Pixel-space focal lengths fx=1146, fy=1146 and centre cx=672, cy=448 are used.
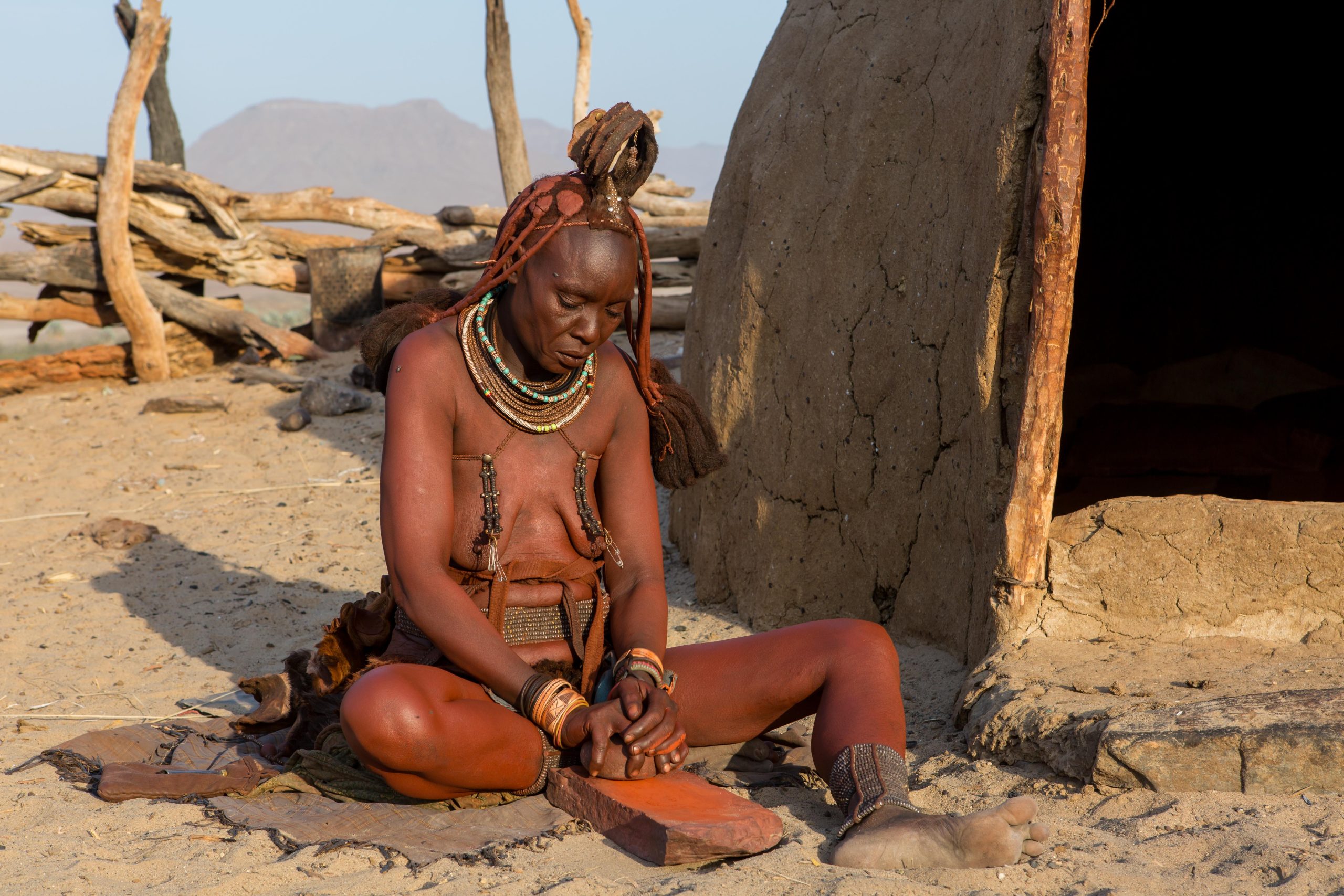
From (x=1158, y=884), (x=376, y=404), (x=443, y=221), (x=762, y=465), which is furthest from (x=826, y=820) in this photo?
(x=443, y=221)

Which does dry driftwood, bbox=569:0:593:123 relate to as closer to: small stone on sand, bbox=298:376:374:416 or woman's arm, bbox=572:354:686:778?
small stone on sand, bbox=298:376:374:416

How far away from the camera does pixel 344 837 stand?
264 cm

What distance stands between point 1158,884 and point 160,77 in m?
11.7

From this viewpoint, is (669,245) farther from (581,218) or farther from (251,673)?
(581,218)

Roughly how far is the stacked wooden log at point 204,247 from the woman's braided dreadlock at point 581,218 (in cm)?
643

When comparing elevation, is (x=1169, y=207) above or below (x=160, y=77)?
below

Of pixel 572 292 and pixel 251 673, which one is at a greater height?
pixel 572 292

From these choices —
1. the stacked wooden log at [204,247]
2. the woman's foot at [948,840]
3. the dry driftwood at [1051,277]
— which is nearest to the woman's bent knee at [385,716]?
the woman's foot at [948,840]

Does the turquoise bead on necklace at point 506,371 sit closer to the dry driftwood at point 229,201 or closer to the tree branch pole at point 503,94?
the dry driftwood at point 229,201

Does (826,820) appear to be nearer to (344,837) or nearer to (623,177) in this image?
(344,837)

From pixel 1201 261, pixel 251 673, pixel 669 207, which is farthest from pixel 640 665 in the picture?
pixel 669 207

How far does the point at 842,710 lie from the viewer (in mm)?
2730

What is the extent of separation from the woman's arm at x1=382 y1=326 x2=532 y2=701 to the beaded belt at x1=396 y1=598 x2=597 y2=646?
17 cm

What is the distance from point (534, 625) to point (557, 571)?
0.50 ft
